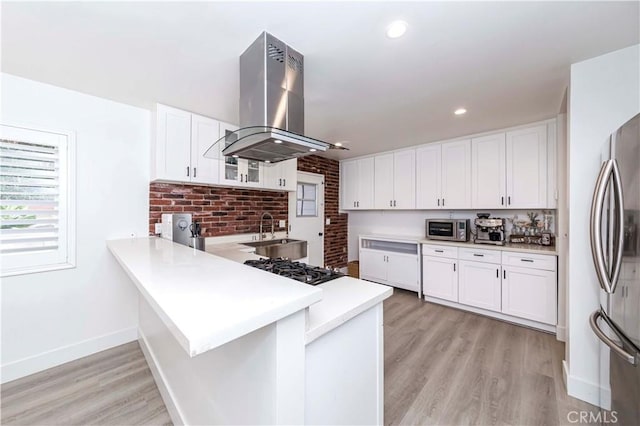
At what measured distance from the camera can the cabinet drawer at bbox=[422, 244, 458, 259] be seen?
3.35m

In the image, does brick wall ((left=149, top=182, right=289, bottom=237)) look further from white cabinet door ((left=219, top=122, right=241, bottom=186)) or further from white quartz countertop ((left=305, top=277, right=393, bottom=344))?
white quartz countertop ((left=305, top=277, right=393, bottom=344))

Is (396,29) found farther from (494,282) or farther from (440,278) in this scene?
(440,278)

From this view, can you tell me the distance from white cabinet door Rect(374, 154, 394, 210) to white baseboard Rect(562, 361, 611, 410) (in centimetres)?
279

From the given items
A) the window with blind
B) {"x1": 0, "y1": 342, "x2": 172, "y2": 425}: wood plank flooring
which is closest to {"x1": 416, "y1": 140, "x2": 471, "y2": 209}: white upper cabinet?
{"x1": 0, "y1": 342, "x2": 172, "y2": 425}: wood plank flooring

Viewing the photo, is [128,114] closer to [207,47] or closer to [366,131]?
[207,47]

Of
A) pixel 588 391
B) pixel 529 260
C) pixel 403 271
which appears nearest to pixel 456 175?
pixel 529 260

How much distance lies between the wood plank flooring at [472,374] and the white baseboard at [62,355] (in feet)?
8.25

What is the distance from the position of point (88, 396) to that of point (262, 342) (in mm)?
1938

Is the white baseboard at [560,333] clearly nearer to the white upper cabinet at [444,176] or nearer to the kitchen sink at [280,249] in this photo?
the white upper cabinet at [444,176]

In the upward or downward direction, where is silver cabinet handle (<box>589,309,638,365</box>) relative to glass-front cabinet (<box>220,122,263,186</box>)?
downward

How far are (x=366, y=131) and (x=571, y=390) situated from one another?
2983mm

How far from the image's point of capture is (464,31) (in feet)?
4.79

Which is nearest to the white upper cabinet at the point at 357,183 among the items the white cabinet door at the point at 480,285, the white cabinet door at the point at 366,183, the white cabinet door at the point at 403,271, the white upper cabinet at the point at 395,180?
the white cabinet door at the point at 366,183

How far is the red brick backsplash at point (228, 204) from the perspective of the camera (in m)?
2.73
